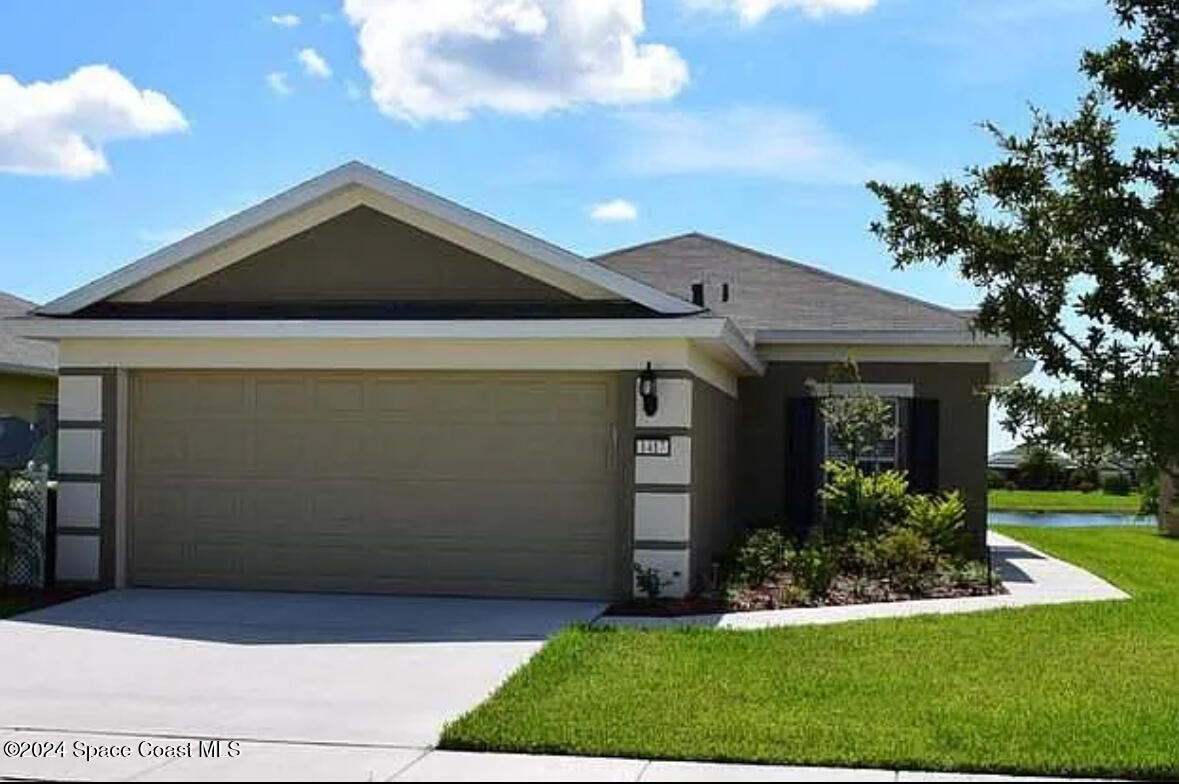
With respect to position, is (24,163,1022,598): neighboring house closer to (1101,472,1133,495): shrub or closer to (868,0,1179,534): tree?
(1101,472,1133,495): shrub

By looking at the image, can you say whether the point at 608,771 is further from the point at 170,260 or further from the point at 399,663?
the point at 170,260

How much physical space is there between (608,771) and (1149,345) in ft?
10.5

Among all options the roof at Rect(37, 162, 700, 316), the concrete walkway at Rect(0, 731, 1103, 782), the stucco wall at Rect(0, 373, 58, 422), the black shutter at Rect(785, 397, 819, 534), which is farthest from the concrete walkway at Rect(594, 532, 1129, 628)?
the stucco wall at Rect(0, 373, 58, 422)

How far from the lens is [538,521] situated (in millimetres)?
12750

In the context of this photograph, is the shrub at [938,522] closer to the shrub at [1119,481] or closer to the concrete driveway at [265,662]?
the shrub at [1119,481]

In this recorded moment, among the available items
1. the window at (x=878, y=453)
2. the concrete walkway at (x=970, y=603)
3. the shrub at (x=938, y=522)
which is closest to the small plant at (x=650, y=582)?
the concrete walkway at (x=970, y=603)

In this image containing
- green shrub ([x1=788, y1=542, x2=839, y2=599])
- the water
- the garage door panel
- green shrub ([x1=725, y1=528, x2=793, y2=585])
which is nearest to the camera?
green shrub ([x1=788, y1=542, x2=839, y2=599])

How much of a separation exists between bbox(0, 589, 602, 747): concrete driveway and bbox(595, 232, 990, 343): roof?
6.18 m

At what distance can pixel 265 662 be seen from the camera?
30.8 ft

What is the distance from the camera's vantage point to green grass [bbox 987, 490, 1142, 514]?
42.0 metres

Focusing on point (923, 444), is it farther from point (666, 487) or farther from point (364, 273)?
point (364, 273)

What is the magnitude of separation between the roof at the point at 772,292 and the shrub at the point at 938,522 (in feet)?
7.37

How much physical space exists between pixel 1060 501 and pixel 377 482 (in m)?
39.8

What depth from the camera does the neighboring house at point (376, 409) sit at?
12500mm
